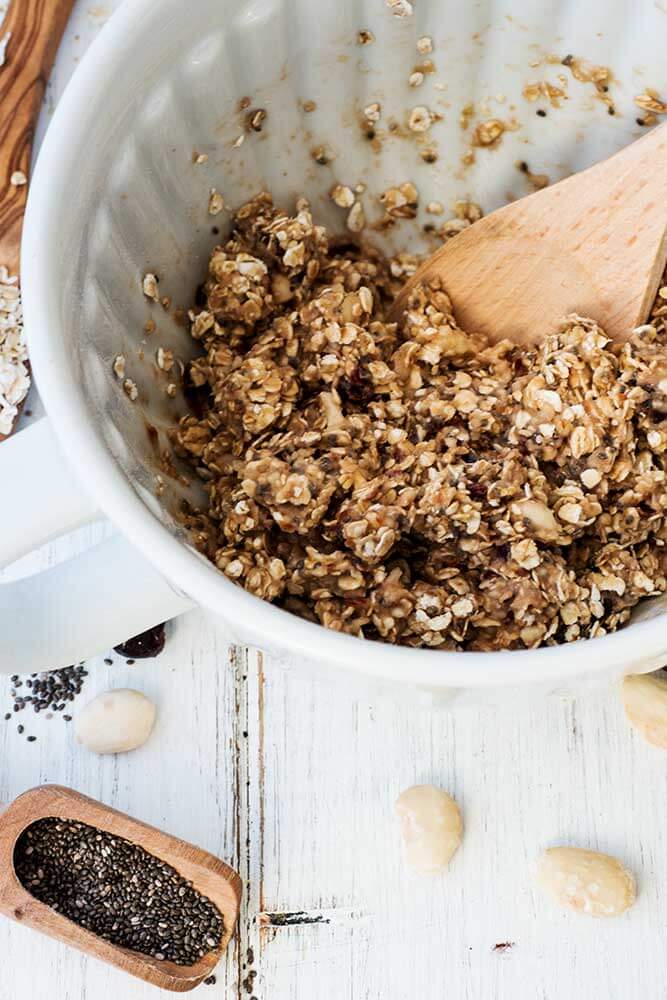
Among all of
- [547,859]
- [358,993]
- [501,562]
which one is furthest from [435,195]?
[358,993]

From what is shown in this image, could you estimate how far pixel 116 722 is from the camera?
117 centimetres

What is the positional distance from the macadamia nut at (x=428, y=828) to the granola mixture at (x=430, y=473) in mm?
273

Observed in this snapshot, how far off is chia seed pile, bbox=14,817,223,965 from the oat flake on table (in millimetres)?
433

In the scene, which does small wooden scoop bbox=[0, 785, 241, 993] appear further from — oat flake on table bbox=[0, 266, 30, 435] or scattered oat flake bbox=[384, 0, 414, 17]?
scattered oat flake bbox=[384, 0, 414, 17]

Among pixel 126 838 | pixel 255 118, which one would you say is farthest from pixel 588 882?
pixel 255 118

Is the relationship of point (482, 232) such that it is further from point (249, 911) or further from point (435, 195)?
point (249, 911)

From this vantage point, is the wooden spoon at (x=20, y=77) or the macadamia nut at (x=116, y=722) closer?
the macadamia nut at (x=116, y=722)

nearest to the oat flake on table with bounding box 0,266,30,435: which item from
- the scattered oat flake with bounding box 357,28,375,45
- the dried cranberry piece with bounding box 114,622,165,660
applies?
the dried cranberry piece with bounding box 114,622,165,660

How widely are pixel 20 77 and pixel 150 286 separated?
463 millimetres

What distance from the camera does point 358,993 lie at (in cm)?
117

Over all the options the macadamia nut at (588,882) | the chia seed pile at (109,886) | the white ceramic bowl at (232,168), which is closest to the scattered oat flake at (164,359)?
the white ceramic bowl at (232,168)

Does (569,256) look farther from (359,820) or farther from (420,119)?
(359,820)

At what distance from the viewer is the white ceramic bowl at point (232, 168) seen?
30.8 inches

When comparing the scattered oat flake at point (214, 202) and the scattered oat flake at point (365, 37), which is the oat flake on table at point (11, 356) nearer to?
the scattered oat flake at point (214, 202)
